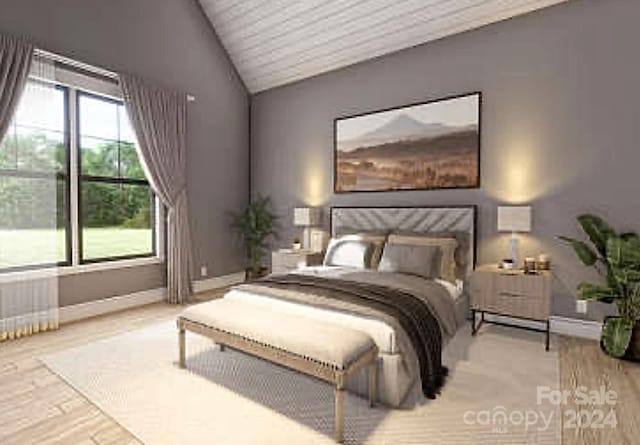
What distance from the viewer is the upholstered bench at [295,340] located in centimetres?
194

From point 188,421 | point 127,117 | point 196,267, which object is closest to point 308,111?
point 127,117

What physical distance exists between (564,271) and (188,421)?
12.1ft

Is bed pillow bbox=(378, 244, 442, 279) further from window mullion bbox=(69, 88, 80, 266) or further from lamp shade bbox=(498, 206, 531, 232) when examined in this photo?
window mullion bbox=(69, 88, 80, 266)

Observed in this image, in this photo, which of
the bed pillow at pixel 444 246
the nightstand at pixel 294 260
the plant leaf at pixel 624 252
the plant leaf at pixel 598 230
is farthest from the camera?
the nightstand at pixel 294 260

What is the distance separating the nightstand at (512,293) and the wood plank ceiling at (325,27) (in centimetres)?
277

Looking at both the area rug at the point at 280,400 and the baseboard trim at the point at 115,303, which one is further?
the baseboard trim at the point at 115,303

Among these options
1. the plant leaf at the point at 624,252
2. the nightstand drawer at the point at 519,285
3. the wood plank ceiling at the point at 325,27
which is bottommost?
the nightstand drawer at the point at 519,285

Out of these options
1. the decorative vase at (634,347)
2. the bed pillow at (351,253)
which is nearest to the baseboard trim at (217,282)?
the bed pillow at (351,253)

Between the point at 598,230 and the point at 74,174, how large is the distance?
212 inches

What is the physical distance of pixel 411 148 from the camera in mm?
4438

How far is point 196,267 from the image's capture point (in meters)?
5.31

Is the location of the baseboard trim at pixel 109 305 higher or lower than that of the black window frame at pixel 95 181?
lower

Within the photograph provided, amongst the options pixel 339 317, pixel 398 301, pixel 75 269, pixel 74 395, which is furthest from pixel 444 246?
pixel 75 269

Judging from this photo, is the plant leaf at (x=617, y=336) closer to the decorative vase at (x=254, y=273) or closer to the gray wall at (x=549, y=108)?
the gray wall at (x=549, y=108)
